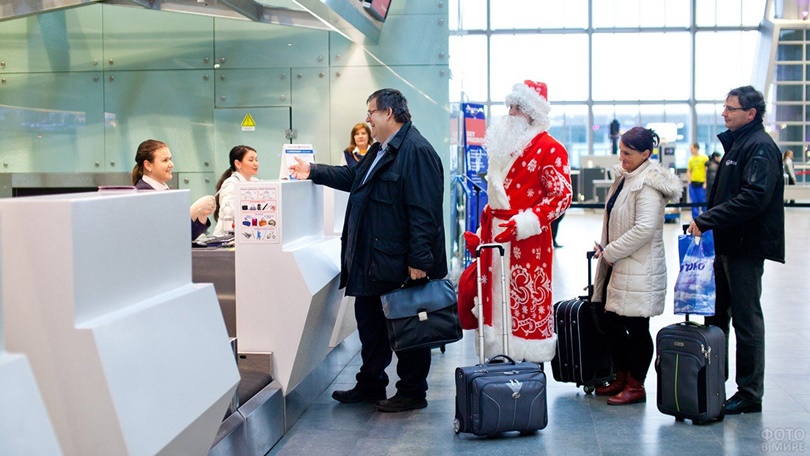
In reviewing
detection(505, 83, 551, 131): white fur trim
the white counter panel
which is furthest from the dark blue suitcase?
detection(505, 83, 551, 131): white fur trim

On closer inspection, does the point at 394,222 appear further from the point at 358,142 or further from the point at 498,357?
the point at 358,142

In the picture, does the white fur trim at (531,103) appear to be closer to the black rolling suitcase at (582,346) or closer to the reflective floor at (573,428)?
the black rolling suitcase at (582,346)

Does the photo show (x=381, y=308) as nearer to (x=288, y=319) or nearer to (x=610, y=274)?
(x=288, y=319)

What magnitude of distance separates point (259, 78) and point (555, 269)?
4.44 meters

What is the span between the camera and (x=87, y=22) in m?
9.35

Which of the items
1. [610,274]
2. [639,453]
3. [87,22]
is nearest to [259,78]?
[87,22]

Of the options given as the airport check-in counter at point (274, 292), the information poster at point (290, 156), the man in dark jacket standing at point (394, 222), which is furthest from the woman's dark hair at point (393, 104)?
the information poster at point (290, 156)

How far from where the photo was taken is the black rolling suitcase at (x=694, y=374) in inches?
173

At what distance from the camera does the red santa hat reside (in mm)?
4727

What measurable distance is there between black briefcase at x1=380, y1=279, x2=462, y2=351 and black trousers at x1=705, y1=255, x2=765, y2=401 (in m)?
1.40

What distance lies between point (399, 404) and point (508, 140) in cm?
148

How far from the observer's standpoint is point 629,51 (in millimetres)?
26859

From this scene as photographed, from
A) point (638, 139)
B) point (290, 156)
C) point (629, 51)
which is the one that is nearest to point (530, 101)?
point (638, 139)

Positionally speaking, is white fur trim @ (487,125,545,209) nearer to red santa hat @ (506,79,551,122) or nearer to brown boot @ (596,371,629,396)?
red santa hat @ (506,79,551,122)
